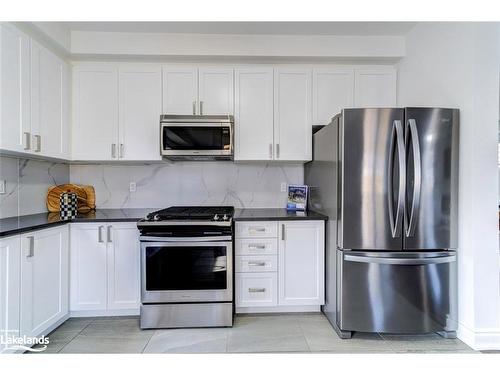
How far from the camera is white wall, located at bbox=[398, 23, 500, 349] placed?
77.8 inches

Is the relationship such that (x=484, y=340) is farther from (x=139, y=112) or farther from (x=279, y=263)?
(x=139, y=112)

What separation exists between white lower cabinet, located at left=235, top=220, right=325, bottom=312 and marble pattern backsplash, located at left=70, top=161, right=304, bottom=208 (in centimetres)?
66

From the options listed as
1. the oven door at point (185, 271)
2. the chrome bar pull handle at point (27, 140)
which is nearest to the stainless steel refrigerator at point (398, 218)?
the oven door at point (185, 271)

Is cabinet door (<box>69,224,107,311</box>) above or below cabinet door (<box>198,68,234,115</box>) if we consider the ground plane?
below

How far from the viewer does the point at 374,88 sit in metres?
2.83

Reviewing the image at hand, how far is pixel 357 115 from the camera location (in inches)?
80.4

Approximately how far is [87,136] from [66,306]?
151cm

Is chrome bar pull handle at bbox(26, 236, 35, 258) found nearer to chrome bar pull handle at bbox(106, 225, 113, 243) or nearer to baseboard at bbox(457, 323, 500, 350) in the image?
chrome bar pull handle at bbox(106, 225, 113, 243)

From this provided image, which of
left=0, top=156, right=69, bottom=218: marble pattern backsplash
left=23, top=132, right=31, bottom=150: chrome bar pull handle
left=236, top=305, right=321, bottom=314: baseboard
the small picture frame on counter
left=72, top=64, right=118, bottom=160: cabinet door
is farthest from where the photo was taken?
the small picture frame on counter

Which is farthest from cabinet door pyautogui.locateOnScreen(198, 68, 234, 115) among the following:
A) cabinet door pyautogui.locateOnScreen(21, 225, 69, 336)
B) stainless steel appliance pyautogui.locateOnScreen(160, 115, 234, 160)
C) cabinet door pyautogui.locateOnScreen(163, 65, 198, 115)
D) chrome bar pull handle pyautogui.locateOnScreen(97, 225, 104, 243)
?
cabinet door pyautogui.locateOnScreen(21, 225, 69, 336)

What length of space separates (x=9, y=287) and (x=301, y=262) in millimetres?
2062

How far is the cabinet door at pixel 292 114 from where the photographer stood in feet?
9.14

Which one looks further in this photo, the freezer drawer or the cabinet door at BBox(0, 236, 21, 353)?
the freezer drawer
